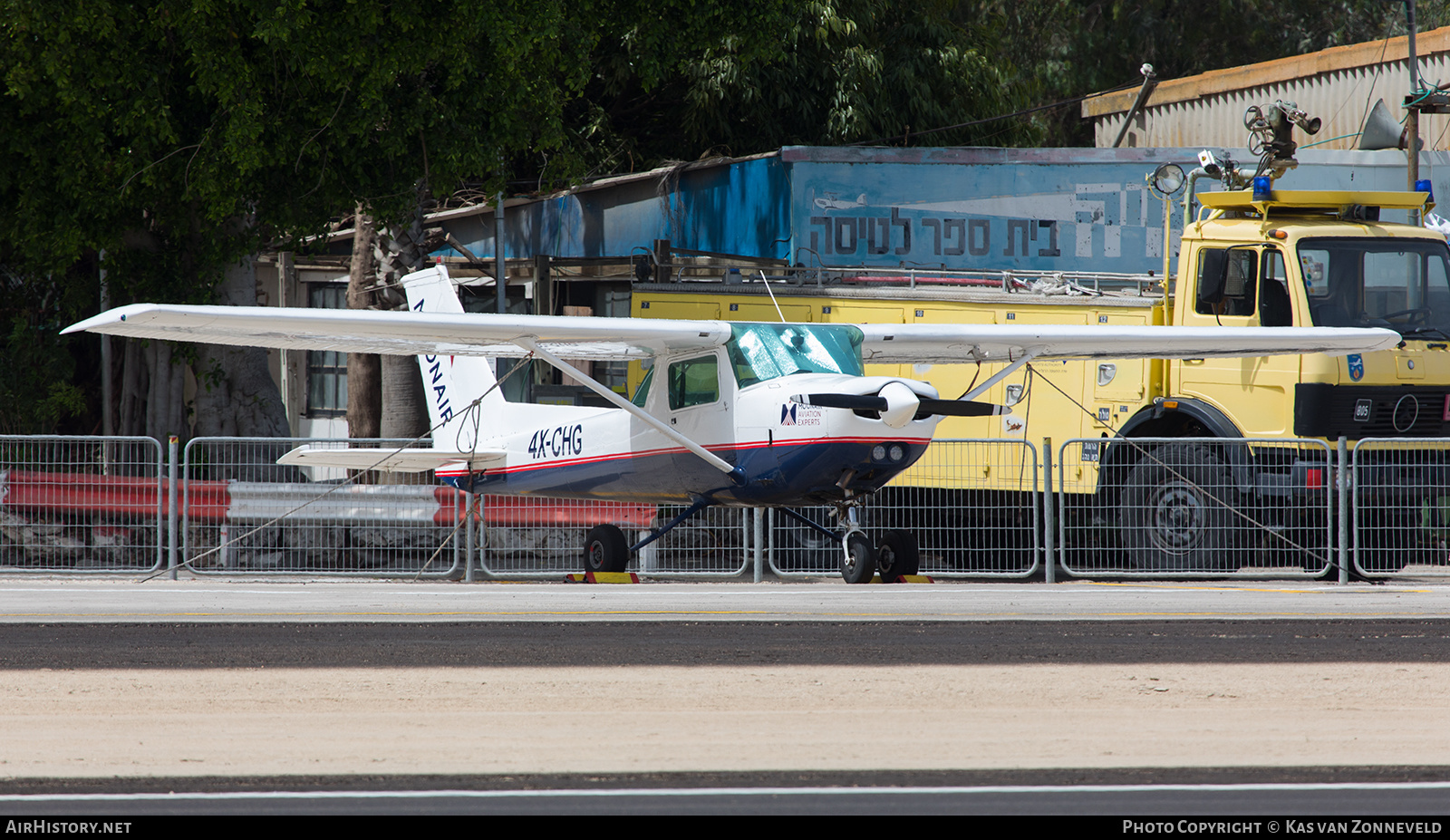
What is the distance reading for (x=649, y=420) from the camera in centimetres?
1248

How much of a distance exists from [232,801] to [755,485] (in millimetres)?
7136

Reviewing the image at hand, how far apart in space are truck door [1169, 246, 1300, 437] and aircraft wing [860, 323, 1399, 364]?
35cm

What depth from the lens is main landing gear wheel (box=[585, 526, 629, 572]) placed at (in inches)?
538

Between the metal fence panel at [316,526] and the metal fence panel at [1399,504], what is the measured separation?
8.51 m

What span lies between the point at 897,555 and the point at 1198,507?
3.14 m

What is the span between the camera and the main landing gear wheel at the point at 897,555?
1266cm

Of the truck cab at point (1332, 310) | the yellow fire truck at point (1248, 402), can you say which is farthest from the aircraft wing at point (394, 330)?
the truck cab at point (1332, 310)

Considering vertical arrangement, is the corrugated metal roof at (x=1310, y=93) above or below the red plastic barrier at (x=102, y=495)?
above

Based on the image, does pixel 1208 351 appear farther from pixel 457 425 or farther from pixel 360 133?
pixel 360 133

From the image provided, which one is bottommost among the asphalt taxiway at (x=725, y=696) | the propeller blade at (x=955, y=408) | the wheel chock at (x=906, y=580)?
the wheel chock at (x=906, y=580)

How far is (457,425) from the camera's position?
15.3 m

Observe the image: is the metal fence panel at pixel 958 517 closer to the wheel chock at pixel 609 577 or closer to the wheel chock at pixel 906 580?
the wheel chock at pixel 906 580

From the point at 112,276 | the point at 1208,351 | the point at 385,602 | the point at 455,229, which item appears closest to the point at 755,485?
the point at 385,602
